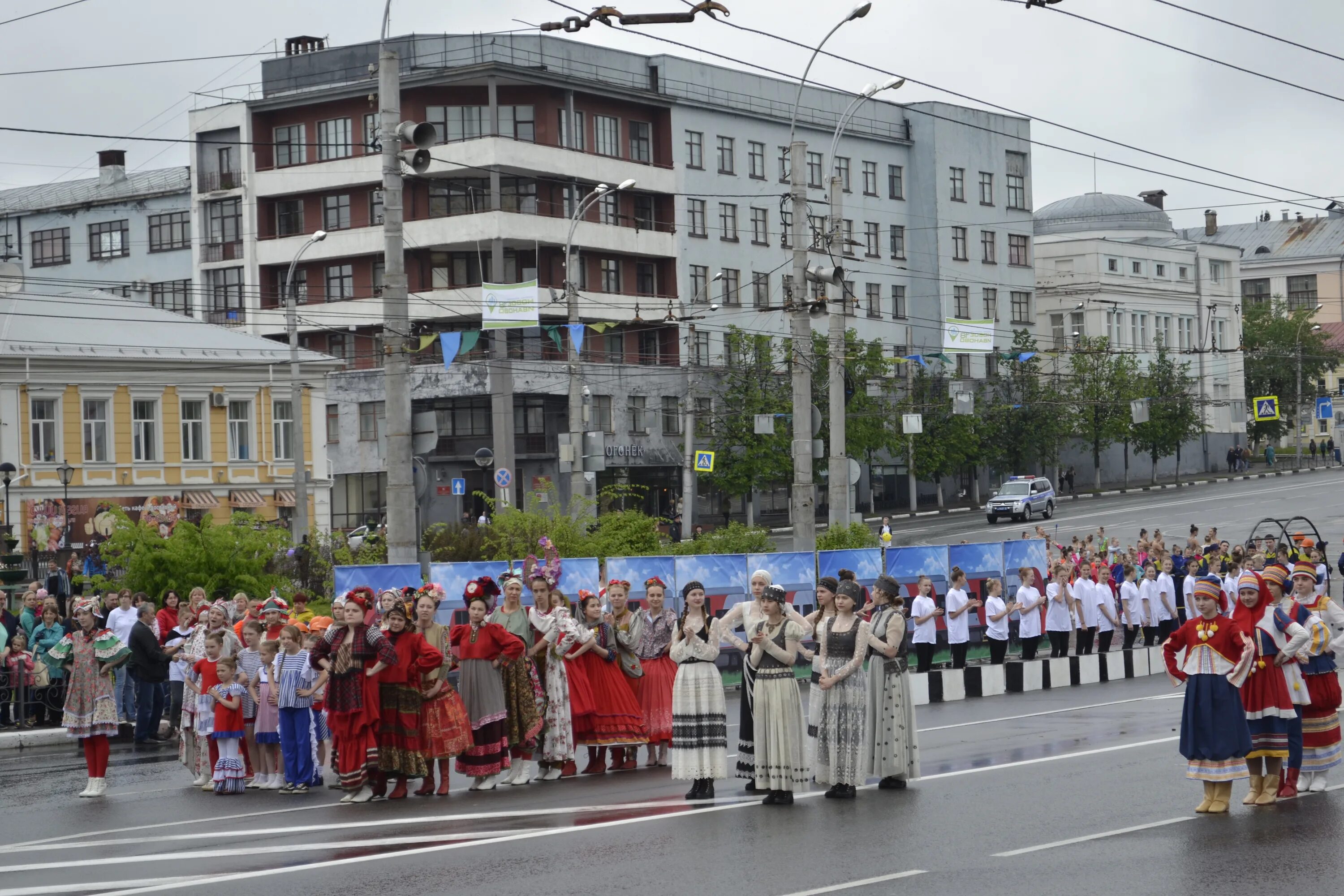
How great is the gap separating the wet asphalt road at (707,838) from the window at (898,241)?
63055 mm

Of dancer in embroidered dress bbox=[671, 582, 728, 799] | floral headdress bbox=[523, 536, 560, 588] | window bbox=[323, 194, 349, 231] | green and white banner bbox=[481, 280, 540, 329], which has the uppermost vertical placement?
window bbox=[323, 194, 349, 231]

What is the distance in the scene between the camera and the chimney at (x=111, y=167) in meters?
76.8

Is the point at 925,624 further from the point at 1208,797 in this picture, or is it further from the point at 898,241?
the point at 898,241

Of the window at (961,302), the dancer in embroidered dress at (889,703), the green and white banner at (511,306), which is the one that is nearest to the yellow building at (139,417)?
the green and white banner at (511,306)

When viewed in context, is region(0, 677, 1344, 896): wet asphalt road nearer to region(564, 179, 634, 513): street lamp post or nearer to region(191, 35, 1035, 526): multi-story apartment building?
region(564, 179, 634, 513): street lamp post

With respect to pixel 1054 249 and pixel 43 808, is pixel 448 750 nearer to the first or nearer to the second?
pixel 43 808

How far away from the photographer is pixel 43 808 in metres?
15.1

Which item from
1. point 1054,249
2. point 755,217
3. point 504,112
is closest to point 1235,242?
point 1054,249

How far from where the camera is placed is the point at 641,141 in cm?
6719

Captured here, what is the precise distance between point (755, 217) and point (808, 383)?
43.5 m

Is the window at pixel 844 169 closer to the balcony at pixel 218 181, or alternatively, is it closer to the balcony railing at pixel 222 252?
the balcony at pixel 218 181

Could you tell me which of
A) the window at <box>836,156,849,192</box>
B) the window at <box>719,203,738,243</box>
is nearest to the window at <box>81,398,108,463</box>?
the window at <box>719,203,738,243</box>

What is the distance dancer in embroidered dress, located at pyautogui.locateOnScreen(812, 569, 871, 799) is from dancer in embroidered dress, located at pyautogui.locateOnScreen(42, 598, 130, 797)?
6.77 metres

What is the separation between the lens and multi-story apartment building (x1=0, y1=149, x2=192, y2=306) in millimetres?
71250
